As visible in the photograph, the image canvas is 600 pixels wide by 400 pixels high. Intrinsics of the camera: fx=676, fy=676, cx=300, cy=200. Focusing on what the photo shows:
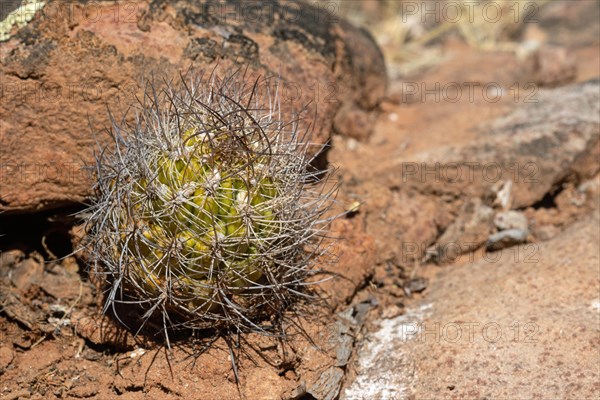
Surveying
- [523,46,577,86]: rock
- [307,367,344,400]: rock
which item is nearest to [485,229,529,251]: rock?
[307,367,344,400]: rock

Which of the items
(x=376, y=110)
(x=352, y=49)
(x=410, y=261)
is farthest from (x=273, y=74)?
(x=376, y=110)

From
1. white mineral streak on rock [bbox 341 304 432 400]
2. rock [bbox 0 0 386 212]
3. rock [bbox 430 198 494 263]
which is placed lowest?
white mineral streak on rock [bbox 341 304 432 400]

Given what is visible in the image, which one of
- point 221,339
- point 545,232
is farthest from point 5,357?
point 545,232

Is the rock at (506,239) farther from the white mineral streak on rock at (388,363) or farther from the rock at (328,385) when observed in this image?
the rock at (328,385)

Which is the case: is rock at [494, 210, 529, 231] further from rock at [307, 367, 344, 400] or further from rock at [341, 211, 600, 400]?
rock at [307, 367, 344, 400]

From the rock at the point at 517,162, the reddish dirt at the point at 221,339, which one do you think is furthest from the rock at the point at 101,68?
the rock at the point at 517,162

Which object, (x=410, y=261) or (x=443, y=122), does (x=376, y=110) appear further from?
(x=410, y=261)
